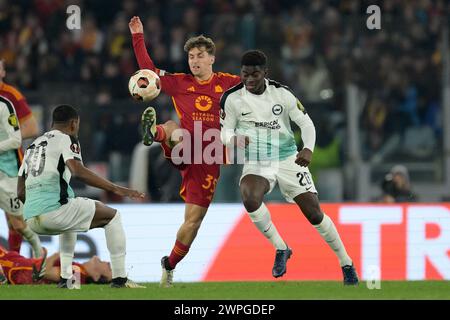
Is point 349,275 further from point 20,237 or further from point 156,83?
point 20,237

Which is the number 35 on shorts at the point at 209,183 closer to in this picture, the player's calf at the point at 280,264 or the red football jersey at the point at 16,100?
the player's calf at the point at 280,264

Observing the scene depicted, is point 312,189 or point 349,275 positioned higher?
point 312,189

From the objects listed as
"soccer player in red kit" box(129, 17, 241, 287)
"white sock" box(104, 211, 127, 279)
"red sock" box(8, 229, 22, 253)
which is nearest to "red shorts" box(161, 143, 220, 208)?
"soccer player in red kit" box(129, 17, 241, 287)

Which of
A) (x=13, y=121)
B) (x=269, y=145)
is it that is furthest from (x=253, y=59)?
(x=13, y=121)

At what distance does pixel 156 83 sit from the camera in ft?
38.1

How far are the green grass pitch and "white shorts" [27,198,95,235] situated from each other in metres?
0.55

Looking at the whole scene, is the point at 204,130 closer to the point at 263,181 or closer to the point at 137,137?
the point at 263,181

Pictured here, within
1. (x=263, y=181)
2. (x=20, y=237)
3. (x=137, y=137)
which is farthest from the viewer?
(x=137, y=137)

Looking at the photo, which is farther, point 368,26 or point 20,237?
point 368,26

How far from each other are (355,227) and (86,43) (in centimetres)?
722

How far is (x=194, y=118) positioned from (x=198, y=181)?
23.5 inches
